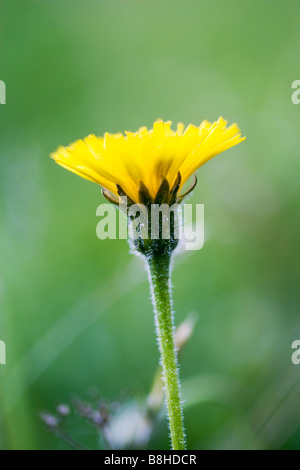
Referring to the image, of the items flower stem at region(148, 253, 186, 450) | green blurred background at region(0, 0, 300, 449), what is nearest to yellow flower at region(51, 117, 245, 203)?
flower stem at region(148, 253, 186, 450)

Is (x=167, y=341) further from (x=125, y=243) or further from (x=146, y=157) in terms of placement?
(x=125, y=243)

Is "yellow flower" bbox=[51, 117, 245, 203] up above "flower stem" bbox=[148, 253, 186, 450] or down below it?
above

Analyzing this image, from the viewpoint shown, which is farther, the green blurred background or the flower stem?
the green blurred background

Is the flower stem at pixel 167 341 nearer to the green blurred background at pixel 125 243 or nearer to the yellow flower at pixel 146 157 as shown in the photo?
the yellow flower at pixel 146 157

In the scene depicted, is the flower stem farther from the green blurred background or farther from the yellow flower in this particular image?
the green blurred background

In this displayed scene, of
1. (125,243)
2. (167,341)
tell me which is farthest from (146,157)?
(125,243)
